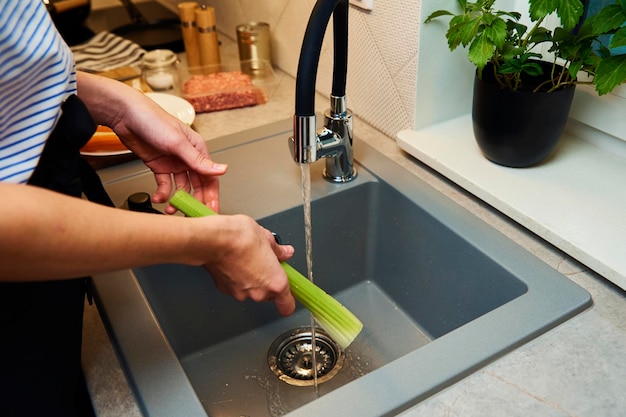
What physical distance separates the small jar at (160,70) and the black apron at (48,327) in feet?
2.23

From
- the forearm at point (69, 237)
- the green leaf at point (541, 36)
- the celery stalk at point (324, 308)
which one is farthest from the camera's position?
the green leaf at point (541, 36)

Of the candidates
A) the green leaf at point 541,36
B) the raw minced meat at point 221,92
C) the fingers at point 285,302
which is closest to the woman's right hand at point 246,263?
the fingers at point 285,302

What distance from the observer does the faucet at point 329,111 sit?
2.28 feet

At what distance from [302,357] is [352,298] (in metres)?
0.15

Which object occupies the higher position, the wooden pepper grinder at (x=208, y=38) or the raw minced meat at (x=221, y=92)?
the wooden pepper grinder at (x=208, y=38)

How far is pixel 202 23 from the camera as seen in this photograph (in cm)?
131

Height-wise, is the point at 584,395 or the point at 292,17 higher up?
the point at 292,17

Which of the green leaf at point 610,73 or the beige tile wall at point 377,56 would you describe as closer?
the green leaf at point 610,73

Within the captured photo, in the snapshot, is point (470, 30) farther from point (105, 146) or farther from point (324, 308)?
point (105, 146)

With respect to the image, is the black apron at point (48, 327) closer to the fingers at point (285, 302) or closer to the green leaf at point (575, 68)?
the fingers at point (285, 302)

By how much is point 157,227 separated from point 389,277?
1.89 ft

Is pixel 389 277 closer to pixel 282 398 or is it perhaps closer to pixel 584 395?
pixel 282 398

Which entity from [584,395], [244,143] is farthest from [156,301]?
[584,395]

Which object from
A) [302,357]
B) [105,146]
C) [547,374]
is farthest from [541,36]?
[105,146]
